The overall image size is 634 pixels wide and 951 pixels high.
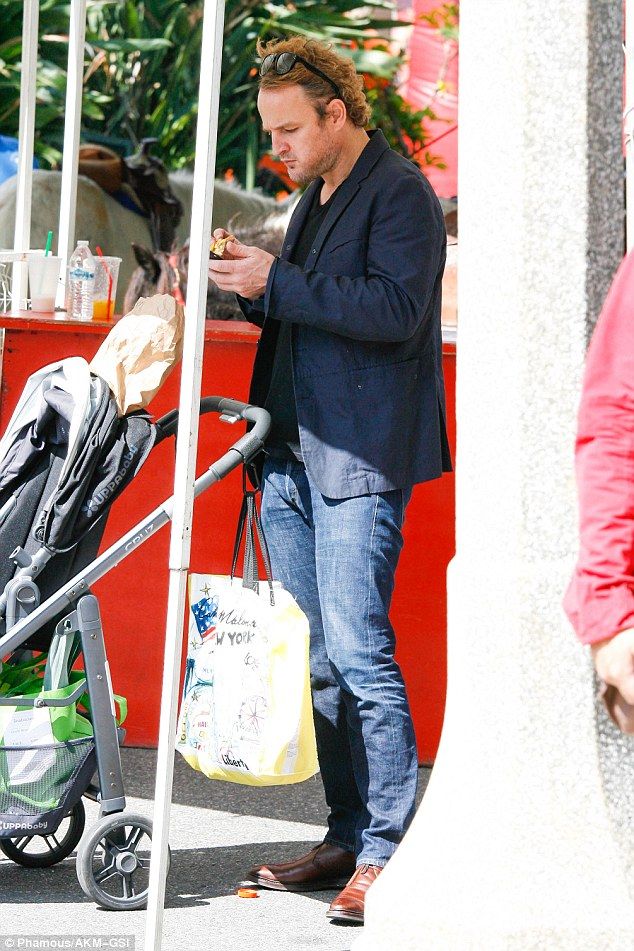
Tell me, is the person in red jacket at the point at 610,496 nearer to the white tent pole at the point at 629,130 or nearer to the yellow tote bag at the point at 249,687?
the white tent pole at the point at 629,130

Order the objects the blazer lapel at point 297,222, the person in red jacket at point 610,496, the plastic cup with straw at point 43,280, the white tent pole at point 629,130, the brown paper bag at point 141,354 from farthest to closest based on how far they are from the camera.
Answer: the plastic cup with straw at point 43,280 → the blazer lapel at point 297,222 → the brown paper bag at point 141,354 → the white tent pole at point 629,130 → the person in red jacket at point 610,496

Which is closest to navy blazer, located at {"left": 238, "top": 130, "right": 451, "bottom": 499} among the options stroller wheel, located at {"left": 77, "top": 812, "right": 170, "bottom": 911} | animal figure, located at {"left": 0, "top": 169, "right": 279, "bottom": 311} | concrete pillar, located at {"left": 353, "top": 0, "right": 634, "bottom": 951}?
concrete pillar, located at {"left": 353, "top": 0, "right": 634, "bottom": 951}

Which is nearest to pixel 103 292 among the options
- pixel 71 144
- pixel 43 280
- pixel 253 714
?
pixel 43 280

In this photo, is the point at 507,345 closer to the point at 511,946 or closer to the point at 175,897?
the point at 511,946

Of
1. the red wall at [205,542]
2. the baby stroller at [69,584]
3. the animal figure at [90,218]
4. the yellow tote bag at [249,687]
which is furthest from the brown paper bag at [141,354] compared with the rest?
the animal figure at [90,218]

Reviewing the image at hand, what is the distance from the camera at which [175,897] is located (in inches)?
147

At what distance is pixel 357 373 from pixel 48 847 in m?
1.66

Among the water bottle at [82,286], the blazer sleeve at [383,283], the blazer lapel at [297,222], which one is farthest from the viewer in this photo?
the water bottle at [82,286]

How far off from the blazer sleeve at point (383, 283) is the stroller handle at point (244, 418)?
0.27 metres

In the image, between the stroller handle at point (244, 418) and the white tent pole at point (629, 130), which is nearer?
the white tent pole at point (629, 130)

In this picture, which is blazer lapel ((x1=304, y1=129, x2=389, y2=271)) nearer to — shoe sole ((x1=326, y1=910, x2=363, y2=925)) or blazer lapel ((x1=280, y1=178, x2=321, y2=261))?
blazer lapel ((x1=280, y1=178, x2=321, y2=261))

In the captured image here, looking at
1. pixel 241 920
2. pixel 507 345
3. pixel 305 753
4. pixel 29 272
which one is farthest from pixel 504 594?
pixel 29 272

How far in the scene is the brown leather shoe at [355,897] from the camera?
3.46 m

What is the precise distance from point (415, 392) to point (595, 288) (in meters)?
1.12
